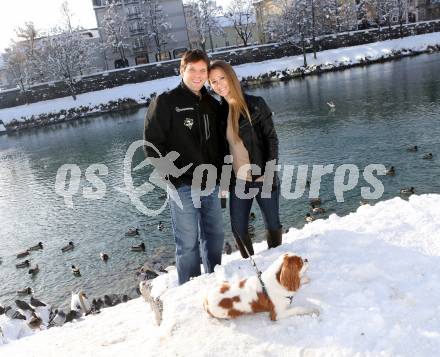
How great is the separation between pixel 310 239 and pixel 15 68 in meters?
65.7

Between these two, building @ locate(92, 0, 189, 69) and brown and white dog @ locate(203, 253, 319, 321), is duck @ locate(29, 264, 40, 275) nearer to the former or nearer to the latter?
brown and white dog @ locate(203, 253, 319, 321)

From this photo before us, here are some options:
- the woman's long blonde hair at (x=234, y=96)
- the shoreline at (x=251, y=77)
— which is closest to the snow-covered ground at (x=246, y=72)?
the shoreline at (x=251, y=77)

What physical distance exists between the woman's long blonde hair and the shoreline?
157 feet

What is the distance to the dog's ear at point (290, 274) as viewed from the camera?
4281 millimetres

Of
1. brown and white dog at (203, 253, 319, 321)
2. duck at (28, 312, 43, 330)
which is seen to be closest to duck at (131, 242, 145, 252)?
duck at (28, 312, 43, 330)

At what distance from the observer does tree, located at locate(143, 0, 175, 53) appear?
68438 millimetres

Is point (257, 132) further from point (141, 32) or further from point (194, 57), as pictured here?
point (141, 32)

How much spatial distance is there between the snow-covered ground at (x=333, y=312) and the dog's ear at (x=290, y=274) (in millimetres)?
407

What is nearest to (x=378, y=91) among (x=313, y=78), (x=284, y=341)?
(x=313, y=78)

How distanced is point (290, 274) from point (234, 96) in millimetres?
2219

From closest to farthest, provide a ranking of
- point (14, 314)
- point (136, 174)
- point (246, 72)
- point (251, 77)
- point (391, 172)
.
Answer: point (14, 314), point (391, 172), point (136, 174), point (251, 77), point (246, 72)

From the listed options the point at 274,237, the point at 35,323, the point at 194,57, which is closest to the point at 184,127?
the point at 194,57

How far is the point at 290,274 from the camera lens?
4277 mm

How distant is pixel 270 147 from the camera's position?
571 cm
